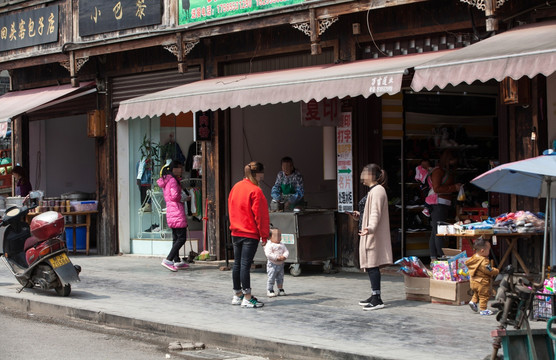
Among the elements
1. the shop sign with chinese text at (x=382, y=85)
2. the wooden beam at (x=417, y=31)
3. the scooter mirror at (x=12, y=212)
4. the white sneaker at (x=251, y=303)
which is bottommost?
the white sneaker at (x=251, y=303)

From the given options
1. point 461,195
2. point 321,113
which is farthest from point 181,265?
point 461,195

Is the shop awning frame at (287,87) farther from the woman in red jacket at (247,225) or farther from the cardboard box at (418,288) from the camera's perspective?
the cardboard box at (418,288)

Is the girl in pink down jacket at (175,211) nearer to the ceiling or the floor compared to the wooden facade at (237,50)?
nearer to the floor

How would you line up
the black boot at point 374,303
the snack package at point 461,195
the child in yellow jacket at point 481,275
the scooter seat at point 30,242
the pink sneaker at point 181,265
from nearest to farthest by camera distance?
the child in yellow jacket at point 481,275
the black boot at point 374,303
the scooter seat at point 30,242
the snack package at point 461,195
the pink sneaker at point 181,265

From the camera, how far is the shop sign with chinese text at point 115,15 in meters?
15.1

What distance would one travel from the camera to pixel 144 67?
16.5m

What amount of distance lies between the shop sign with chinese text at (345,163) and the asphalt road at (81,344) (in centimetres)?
478

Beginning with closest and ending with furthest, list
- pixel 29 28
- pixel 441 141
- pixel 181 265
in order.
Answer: pixel 441 141 < pixel 181 265 < pixel 29 28

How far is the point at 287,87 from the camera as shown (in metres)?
11.7

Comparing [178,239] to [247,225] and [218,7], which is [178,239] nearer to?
[218,7]

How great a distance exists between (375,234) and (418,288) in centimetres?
103

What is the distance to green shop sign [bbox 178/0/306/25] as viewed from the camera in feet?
43.9

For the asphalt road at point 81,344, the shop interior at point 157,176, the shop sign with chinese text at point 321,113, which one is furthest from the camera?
the shop interior at point 157,176

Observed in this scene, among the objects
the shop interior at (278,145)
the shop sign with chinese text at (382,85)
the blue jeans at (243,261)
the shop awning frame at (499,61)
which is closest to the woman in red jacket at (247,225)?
the blue jeans at (243,261)
